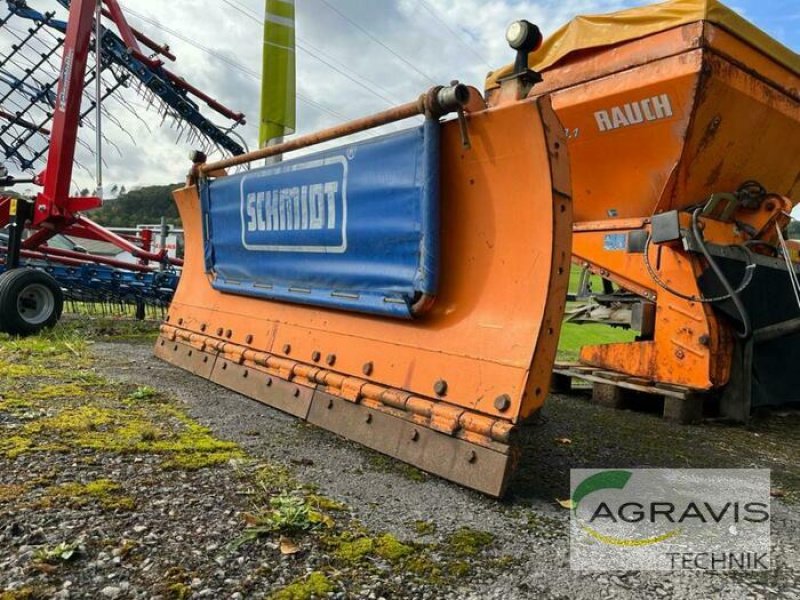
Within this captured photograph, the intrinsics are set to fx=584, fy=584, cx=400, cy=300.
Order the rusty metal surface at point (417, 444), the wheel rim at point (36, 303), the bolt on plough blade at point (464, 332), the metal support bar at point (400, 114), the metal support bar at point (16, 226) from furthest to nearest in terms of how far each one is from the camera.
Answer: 1. the metal support bar at point (16, 226)
2. the wheel rim at point (36, 303)
3. the metal support bar at point (400, 114)
4. the bolt on plough blade at point (464, 332)
5. the rusty metal surface at point (417, 444)

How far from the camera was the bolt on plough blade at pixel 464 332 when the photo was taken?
232 centimetres

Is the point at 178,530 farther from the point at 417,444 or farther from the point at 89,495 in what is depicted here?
the point at 417,444

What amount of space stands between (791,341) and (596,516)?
3375 millimetres

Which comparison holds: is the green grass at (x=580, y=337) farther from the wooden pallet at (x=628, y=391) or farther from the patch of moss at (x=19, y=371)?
the patch of moss at (x=19, y=371)

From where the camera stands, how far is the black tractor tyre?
5523 mm

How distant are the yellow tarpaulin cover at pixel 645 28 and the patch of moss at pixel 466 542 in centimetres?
369

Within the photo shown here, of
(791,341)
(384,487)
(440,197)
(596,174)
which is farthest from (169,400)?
(791,341)

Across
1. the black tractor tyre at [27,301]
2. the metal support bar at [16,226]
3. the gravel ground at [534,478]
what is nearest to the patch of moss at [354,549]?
the gravel ground at [534,478]

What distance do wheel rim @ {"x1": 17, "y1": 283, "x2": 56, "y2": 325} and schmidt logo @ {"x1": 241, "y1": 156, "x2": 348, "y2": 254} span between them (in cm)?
291

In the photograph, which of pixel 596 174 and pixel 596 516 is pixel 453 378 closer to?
pixel 596 516

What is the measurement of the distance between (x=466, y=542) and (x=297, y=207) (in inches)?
94.9

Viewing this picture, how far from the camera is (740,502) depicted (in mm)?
2521

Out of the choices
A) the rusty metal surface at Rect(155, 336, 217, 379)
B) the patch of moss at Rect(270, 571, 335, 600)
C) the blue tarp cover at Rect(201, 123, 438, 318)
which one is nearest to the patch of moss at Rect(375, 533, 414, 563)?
the patch of moss at Rect(270, 571, 335, 600)

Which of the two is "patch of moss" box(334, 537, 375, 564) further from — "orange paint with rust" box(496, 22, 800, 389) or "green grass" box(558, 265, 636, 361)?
"green grass" box(558, 265, 636, 361)
